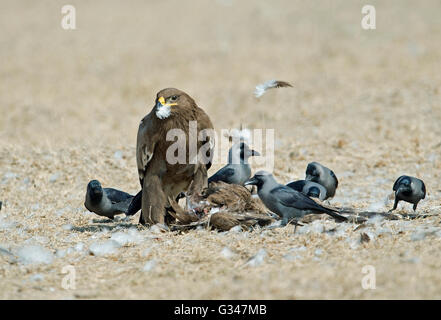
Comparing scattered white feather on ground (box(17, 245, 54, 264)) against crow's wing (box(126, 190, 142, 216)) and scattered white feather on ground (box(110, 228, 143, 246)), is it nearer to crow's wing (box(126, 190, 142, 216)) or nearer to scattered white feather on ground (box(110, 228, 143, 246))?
scattered white feather on ground (box(110, 228, 143, 246))

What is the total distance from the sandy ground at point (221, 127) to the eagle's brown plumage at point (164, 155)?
424 millimetres

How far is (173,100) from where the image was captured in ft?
20.4

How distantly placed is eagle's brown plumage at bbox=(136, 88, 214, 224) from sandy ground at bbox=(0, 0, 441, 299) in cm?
42

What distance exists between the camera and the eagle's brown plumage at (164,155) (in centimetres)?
623

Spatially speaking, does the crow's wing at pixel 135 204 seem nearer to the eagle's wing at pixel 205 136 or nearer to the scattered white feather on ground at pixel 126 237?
the eagle's wing at pixel 205 136

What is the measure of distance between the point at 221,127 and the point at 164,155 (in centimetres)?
591

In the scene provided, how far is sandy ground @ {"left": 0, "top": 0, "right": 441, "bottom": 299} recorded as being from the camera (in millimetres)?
4688

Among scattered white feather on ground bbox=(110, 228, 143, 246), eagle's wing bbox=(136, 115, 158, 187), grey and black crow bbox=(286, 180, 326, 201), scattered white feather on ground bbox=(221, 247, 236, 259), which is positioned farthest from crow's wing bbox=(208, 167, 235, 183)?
scattered white feather on ground bbox=(221, 247, 236, 259)
